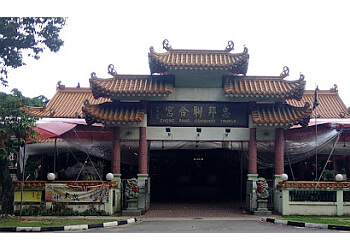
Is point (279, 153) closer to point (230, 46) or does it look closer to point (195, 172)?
point (230, 46)

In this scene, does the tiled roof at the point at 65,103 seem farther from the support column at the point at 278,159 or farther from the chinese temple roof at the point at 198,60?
the support column at the point at 278,159

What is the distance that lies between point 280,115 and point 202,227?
5690mm

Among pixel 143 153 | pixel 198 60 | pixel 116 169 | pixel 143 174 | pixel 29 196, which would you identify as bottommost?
pixel 29 196

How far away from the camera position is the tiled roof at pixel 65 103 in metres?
22.5

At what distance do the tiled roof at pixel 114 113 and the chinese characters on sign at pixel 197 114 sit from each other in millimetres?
591

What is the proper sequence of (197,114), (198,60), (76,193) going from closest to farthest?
(76,193) → (197,114) → (198,60)

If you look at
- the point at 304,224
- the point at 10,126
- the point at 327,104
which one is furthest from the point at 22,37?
the point at 327,104

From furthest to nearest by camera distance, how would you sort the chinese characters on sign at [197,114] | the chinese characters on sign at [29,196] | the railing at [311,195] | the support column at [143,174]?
the chinese characters on sign at [197,114], the support column at [143,174], the chinese characters on sign at [29,196], the railing at [311,195]

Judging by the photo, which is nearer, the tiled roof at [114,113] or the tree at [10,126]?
the tree at [10,126]

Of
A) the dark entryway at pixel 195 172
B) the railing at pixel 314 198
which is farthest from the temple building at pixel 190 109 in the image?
the dark entryway at pixel 195 172

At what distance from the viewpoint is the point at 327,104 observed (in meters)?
23.6

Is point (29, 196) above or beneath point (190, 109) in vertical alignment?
beneath

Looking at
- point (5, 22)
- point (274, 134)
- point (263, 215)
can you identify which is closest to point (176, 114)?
point (274, 134)

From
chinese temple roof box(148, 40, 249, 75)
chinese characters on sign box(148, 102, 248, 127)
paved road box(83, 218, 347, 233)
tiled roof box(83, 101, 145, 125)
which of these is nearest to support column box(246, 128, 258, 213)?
chinese characters on sign box(148, 102, 248, 127)
